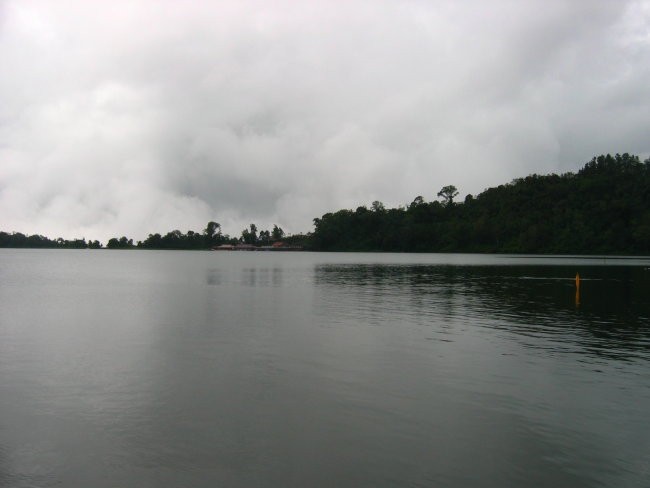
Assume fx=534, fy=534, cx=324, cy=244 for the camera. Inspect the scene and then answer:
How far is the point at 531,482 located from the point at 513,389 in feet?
21.7

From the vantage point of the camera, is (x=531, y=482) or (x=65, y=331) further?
(x=65, y=331)

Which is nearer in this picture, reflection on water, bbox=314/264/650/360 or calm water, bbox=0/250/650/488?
calm water, bbox=0/250/650/488

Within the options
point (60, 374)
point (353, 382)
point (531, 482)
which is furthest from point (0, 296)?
point (531, 482)

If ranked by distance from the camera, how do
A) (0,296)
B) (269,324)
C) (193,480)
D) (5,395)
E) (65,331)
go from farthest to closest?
1. (0,296)
2. (269,324)
3. (65,331)
4. (5,395)
5. (193,480)

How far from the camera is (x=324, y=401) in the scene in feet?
51.3

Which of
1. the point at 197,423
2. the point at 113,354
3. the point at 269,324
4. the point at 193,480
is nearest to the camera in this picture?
the point at 193,480

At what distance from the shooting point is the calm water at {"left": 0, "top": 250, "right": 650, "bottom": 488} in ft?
36.7

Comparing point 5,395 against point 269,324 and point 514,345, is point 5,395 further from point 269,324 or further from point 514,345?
point 514,345

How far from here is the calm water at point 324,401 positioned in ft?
36.7

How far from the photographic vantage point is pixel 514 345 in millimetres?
24297

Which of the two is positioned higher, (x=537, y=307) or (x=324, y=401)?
(x=537, y=307)

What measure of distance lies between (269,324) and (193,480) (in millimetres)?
19836

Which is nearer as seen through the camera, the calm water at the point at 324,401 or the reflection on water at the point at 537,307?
the calm water at the point at 324,401

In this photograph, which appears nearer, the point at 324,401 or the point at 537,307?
the point at 324,401
